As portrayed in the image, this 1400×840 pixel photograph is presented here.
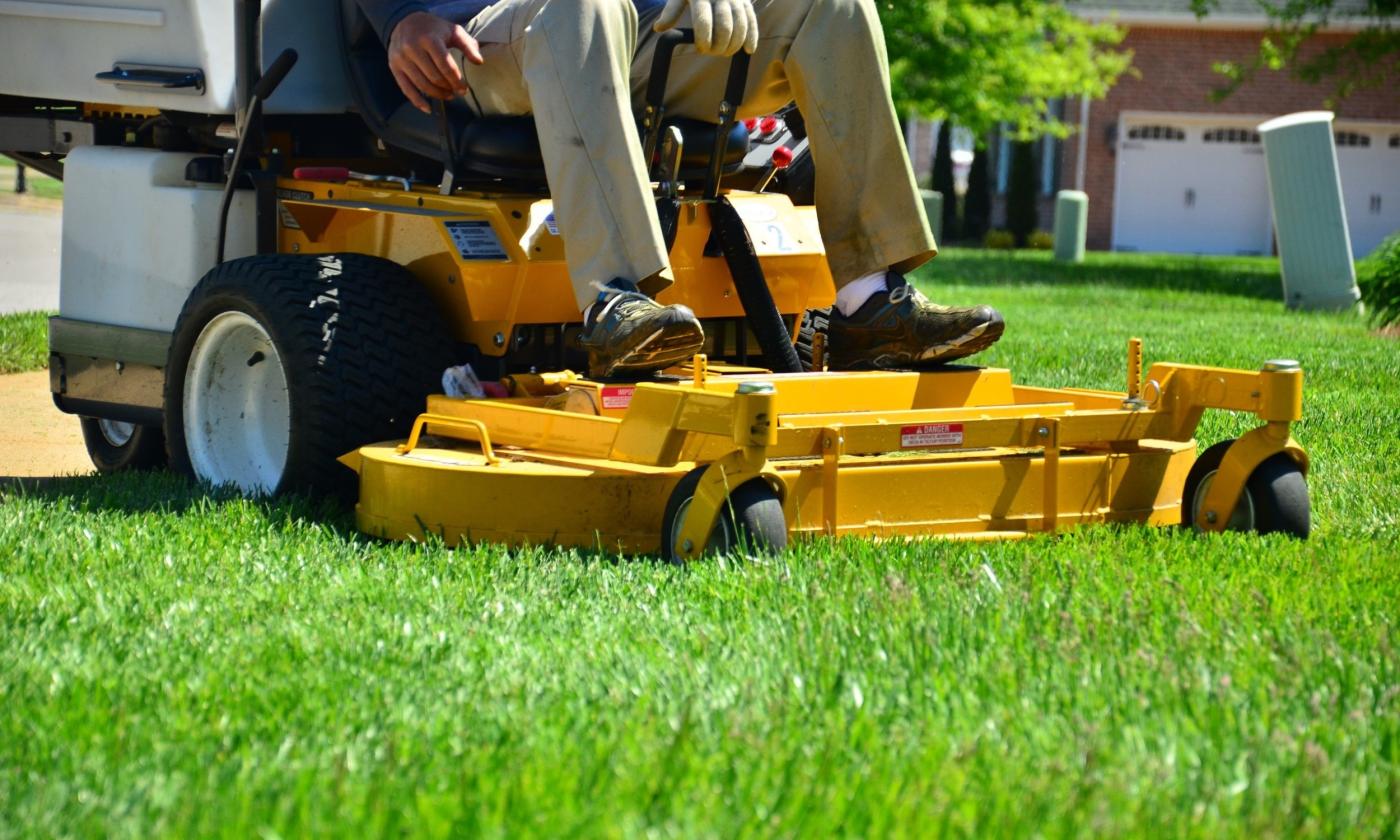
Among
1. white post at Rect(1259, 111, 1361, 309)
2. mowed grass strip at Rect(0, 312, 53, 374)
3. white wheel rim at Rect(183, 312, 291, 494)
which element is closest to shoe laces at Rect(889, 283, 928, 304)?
white wheel rim at Rect(183, 312, 291, 494)

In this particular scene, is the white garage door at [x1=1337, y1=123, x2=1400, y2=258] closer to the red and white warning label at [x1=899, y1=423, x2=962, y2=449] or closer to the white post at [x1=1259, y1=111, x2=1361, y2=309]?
the white post at [x1=1259, y1=111, x2=1361, y2=309]

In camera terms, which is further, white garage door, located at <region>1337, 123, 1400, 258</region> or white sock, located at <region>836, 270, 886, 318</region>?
white garage door, located at <region>1337, 123, 1400, 258</region>

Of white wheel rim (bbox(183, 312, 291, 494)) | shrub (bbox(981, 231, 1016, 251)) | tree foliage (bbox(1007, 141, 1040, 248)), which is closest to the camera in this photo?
white wheel rim (bbox(183, 312, 291, 494))

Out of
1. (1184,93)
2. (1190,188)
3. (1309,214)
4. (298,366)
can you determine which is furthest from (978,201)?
(298,366)

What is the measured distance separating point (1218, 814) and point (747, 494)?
1465 millimetres

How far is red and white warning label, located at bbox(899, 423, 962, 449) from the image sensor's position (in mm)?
3992

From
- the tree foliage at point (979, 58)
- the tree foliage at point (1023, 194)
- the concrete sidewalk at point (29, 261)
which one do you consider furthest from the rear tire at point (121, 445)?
the tree foliage at point (1023, 194)

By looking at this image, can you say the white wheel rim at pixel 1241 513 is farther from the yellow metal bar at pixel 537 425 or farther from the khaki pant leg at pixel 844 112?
the yellow metal bar at pixel 537 425

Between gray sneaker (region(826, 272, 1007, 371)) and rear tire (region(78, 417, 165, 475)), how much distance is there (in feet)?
6.69

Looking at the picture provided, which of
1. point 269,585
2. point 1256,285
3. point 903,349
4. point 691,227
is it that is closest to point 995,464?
point 903,349

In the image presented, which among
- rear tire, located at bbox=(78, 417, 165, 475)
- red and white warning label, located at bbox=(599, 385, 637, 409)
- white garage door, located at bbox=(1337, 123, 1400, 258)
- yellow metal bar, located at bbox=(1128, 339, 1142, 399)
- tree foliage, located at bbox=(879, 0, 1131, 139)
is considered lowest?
rear tire, located at bbox=(78, 417, 165, 475)

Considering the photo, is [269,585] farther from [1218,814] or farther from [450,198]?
[1218,814]

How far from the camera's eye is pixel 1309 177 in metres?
14.7

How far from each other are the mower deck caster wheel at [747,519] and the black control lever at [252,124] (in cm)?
181
